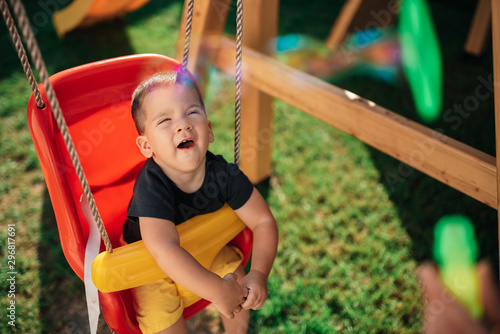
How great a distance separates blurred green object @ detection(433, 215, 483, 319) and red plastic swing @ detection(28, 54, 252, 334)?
1.10 m

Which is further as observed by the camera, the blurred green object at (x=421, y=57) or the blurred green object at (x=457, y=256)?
the blurred green object at (x=421, y=57)

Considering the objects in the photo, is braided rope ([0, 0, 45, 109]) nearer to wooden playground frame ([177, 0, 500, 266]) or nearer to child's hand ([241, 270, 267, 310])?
child's hand ([241, 270, 267, 310])

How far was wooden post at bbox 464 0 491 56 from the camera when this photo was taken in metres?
3.34

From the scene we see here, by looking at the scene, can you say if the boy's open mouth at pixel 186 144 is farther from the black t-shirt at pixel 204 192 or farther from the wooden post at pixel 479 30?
the wooden post at pixel 479 30

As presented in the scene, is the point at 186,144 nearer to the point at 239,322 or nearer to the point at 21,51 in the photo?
the point at 21,51

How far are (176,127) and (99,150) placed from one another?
1.33ft

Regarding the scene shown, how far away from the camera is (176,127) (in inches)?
44.6

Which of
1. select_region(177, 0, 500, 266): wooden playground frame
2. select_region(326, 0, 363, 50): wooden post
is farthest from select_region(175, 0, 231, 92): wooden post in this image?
select_region(326, 0, 363, 50): wooden post

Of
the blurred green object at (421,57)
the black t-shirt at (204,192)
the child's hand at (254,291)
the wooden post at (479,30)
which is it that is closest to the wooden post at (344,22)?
the blurred green object at (421,57)

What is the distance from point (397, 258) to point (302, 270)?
0.49 meters

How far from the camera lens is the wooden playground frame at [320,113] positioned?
1396 millimetres

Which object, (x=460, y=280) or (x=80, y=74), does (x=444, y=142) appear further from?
(x=80, y=74)

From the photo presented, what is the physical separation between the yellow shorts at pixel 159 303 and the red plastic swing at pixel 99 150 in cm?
4

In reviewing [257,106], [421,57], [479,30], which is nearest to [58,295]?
[257,106]
